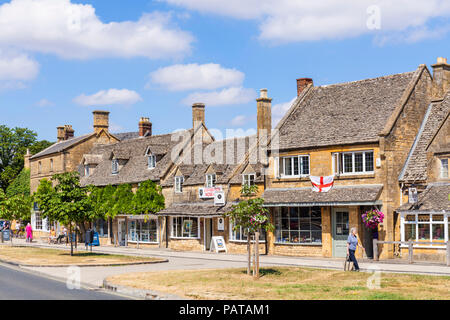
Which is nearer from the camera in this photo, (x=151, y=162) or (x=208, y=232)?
(x=208, y=232)

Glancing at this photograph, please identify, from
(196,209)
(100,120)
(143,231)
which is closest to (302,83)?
(196,209)

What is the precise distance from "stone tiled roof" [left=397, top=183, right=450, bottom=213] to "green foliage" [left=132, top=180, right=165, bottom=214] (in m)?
20.1

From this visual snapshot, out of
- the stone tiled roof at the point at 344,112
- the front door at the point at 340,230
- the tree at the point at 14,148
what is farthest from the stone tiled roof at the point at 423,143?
the tree at the point at 14,148

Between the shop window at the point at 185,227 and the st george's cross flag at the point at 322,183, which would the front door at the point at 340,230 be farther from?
the shop window at the point at 185,227

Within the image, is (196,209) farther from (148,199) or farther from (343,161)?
(343,161)

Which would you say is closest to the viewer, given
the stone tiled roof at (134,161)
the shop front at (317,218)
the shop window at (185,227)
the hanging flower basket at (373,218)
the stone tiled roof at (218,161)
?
the hanging flower basket at (373,218)

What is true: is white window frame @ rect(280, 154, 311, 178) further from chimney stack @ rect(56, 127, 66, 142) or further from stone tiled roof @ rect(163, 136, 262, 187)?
chimney stack @ rect(56, 127, 66, 142)

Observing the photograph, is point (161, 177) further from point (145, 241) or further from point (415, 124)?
point (415, 124)

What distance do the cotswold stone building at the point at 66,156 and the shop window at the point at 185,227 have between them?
1951 centimetres

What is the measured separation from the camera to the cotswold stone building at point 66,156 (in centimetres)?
6259

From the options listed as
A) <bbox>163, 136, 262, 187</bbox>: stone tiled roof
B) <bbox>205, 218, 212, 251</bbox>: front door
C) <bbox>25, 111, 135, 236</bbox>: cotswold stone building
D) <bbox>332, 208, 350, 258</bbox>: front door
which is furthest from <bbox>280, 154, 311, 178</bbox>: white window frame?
<bbox>25, 111, 135, 236</bbox>: cotswold stone building

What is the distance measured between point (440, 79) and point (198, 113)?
1998cm

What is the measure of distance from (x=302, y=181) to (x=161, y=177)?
13939 mm

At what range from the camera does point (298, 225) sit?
122 feet
